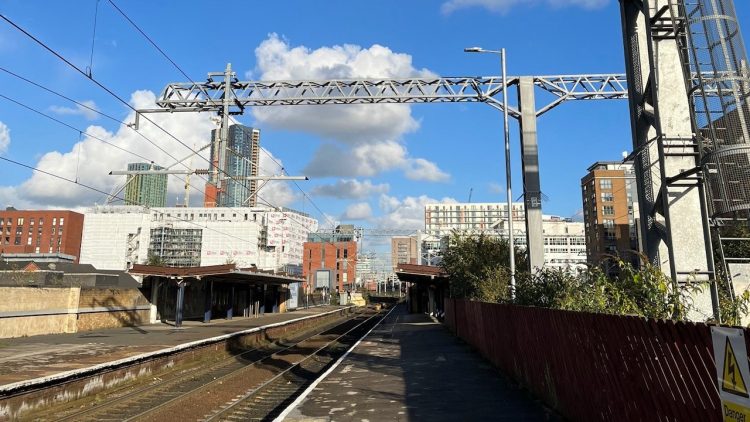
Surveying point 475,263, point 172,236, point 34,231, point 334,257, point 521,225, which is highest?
point 34,231

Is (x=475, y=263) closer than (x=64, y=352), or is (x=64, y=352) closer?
(x=64, y=352)

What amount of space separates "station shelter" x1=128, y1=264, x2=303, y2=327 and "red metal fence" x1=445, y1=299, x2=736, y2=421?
24457 mm

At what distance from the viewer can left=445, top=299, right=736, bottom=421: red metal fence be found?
171 inches

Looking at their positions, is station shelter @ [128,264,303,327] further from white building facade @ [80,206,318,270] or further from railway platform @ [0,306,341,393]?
white building facade @ [80,206,318,270]

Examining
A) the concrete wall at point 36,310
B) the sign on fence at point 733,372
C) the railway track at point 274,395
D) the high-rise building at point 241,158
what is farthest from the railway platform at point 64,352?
the sign on fence at point 733,372

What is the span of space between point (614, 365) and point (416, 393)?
5703 millimetres

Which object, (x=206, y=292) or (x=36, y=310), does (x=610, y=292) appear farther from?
(x=206, y=292)

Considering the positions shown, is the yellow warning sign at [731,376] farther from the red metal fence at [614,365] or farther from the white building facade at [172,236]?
the white building facade at [172,236]

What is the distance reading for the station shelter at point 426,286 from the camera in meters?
37.6

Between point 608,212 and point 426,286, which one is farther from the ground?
point 608,212

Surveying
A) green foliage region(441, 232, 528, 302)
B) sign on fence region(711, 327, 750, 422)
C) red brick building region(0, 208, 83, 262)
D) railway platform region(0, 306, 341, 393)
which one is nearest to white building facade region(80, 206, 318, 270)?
red brick building region(0, 208, 83, 262)

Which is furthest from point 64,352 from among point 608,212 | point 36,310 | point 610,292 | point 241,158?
point 608,212

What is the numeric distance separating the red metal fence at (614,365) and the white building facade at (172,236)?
122441 millimetres

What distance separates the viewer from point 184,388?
13.9 meters
